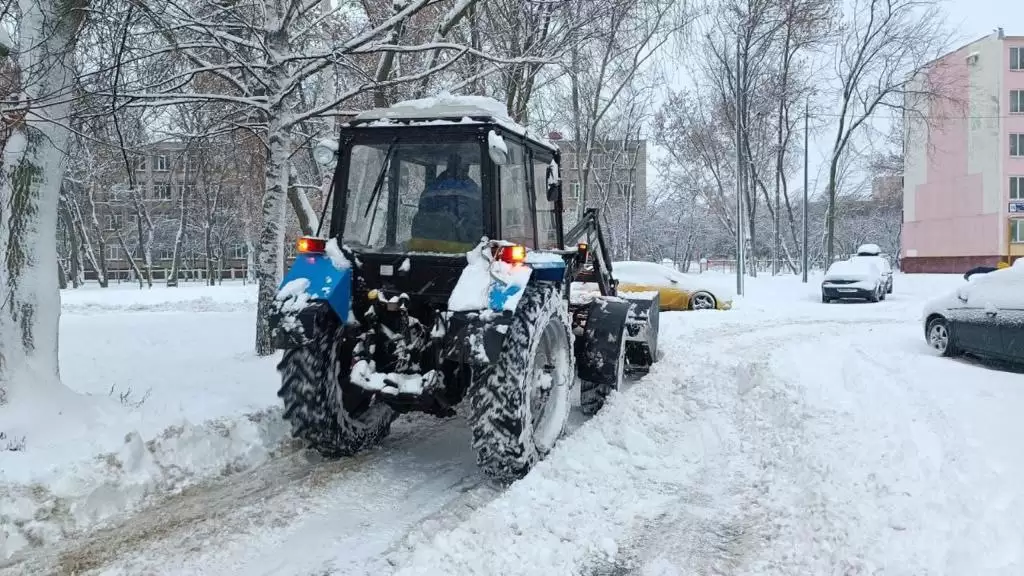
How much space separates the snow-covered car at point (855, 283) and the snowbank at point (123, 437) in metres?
20.0

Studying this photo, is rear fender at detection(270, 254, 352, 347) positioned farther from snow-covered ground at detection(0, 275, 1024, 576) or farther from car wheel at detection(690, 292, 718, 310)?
car wheel at detection(690, 292, 718, 310)

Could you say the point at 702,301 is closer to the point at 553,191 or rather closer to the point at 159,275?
the point at 553,191

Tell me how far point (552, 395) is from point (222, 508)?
2623 millimetres

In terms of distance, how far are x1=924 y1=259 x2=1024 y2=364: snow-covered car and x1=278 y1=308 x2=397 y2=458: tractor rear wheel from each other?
28.1 feet

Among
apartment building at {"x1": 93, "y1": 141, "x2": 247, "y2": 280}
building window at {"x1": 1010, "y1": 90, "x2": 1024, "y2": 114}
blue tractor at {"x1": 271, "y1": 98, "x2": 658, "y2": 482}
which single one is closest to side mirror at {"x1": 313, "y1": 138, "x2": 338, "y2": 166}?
Result: blue tractor at {"x1": 271, "y1": 98, "x2": 658, "y2": 482}

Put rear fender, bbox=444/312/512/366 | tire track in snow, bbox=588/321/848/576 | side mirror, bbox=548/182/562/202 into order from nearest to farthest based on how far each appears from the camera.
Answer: tire track in snow, bbox=588/321/848/576 < rear fender, bbox=444/312/512/366 < side mirror, bbox=548/182/562/202

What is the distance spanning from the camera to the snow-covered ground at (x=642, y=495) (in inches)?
148

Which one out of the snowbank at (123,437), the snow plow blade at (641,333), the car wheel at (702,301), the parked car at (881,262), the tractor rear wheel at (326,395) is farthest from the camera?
the parked car at (881,262)

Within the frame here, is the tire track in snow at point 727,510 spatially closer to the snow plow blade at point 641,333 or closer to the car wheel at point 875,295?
→ the snow plow blade at point 641,333

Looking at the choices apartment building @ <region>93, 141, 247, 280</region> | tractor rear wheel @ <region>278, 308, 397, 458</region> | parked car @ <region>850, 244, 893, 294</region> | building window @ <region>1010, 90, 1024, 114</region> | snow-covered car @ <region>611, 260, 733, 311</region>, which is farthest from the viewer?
building window @ <region>1010, 90, 1024, 114</region>

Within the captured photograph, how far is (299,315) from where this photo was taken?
4.91m

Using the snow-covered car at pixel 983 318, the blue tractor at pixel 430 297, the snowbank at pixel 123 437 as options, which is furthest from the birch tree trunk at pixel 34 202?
the snow-covered car at pixel 983 318

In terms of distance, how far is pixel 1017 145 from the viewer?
37.1 m

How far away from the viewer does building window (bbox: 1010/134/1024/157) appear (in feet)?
122
